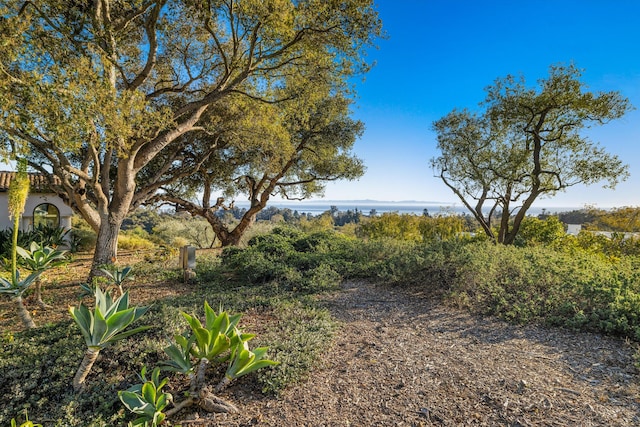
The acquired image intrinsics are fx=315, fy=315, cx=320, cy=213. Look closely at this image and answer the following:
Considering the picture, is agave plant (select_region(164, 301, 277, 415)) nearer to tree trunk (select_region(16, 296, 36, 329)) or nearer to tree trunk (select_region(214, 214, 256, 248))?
tree trunk (select_region(16, 296, 36, 329))

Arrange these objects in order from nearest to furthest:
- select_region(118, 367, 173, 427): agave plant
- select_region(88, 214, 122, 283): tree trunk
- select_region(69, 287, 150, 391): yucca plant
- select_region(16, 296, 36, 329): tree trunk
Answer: select_region(118, 367, 173, 427): agave plant, select_region(69, 287, 150, 391): yucca plant, select_region(16, 296, 36, 329): tree trunk, select_region(88, 214, 122, 283): tree trunk

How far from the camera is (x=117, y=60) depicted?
5.73m

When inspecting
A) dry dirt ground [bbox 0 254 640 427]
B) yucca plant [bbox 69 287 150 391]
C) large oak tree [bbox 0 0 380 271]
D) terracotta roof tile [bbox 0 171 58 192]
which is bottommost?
dry dirt ground [bbox 0 254 640 427]

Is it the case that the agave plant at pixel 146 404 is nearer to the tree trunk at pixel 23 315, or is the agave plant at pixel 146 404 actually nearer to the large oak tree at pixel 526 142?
the tree trunk at pixel 23 315

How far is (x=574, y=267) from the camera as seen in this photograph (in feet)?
15.4

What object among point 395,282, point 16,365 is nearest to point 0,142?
point 16,365

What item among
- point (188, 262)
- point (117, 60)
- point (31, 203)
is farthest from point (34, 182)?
point (188, 262)

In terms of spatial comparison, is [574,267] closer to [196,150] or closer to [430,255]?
[430,255]

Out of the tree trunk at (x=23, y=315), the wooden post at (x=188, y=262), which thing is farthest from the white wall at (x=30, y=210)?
the tree trunk at (x=23, y=315)

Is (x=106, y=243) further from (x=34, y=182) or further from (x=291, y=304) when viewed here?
(x=34, y=182)

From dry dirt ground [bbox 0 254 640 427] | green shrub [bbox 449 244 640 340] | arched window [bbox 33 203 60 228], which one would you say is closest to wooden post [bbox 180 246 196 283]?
dry dirt ground [bbox 0 254 640 427]

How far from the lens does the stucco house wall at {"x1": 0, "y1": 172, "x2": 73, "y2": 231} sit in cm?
1094

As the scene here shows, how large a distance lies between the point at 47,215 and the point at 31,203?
2.15 feet

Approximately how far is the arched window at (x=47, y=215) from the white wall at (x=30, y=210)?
0.19 m
